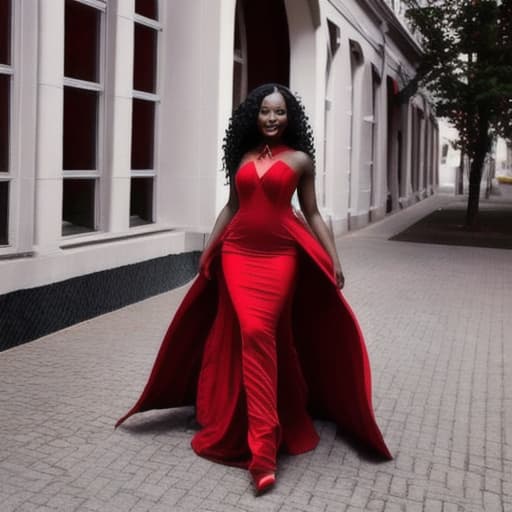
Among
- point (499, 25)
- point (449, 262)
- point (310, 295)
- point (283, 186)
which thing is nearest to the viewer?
point (283, 186)

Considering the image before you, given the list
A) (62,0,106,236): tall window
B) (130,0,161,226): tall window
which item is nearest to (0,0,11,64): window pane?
(62,0,106,236): tall window

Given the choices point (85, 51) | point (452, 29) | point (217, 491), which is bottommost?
point (217, 491)

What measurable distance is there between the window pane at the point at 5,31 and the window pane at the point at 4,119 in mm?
160

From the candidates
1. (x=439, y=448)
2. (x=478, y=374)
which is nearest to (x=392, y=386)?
(x=478, y=374)

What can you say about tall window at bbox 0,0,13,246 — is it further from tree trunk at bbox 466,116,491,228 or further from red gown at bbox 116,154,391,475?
tree trunk at bbox 466,116,491,228

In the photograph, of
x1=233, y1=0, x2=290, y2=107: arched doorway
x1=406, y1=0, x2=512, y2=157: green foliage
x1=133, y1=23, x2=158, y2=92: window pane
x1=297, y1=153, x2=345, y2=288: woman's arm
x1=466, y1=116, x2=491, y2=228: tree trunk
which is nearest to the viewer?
x1=297, y1=153, x2=345, y2=288: woman's arm

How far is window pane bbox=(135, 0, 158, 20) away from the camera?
9414mm

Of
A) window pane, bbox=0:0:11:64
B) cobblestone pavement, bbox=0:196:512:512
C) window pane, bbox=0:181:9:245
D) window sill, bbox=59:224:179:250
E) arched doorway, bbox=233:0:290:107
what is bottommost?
cobblestone pavement, bbox=0:196:512:512

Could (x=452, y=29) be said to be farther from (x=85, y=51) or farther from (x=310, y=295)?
(x=310, y=295)

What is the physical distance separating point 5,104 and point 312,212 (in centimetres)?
354

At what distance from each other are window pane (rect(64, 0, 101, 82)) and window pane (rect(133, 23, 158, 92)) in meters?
0.99

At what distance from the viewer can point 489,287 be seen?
36.5 ft

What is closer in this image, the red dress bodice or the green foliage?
the red dress bodice

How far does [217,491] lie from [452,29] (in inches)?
721
